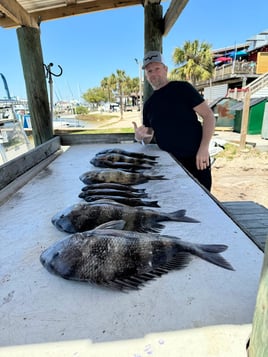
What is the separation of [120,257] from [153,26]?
4.19 m

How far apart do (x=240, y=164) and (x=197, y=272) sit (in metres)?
8.55

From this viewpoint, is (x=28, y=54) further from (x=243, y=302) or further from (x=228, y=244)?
(x=243, y=302)

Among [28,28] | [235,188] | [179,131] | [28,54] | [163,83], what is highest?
[28,28]

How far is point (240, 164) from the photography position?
29.1ft

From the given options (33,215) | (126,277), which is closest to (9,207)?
(33,215)

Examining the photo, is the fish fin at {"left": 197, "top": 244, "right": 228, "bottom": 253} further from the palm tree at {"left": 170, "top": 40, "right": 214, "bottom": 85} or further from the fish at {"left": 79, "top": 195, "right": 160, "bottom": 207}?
the palm tree at {"left": 170, "top": 40, "right": 214, "bottom": 85}

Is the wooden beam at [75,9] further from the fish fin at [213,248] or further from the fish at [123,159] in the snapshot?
the fish fin at [213,248]

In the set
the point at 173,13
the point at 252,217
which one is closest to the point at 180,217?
the point at 252,217

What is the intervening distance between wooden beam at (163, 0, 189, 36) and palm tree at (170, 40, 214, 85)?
24733 millimetres

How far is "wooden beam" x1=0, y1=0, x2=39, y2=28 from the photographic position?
326 centimetres

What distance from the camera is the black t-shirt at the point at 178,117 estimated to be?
2.92m

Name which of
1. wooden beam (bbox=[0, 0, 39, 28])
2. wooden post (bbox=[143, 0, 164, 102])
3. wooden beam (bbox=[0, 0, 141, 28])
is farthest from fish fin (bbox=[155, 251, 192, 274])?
wooden beam (bbox=[0, 0, 141, 28])

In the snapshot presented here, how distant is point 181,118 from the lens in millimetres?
2980

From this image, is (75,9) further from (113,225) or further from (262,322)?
(262,322)
